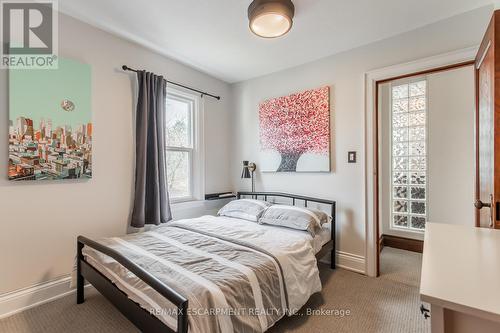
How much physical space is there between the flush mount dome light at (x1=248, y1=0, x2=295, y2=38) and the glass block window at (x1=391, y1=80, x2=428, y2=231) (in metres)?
2.49

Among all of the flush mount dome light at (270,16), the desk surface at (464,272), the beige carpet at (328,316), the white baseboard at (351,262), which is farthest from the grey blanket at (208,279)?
the flush mount dome light at (270,16)

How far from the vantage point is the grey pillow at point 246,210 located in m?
2.89

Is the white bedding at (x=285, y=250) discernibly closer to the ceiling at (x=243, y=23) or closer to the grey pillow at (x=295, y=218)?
the grey pillow at (x=295, y=218)

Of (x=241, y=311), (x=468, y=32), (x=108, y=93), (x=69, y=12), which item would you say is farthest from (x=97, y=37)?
(x=468, y=32)

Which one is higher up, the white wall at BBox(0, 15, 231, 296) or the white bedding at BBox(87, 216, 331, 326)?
the white wall at BBox(0, 15, 231, 296)

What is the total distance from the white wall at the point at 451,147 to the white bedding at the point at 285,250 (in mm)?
1830

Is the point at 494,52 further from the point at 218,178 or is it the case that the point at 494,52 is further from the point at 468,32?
the point at 218,178

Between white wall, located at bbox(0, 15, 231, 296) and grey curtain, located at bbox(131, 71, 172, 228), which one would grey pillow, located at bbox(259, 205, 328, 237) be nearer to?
grey curtain, located at bbox(131, 71, 172, 228)

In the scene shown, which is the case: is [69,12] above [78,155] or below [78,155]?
above

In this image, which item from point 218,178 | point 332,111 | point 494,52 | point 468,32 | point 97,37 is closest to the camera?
point 494,52

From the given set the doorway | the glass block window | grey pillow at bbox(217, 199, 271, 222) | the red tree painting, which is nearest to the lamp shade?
the red tree painting

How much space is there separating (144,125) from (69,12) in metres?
1.17

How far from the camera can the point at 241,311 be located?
136 cm

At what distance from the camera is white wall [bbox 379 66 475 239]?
311 cm
